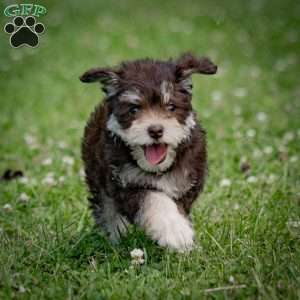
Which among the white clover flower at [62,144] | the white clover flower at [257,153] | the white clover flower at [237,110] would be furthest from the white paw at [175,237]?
the white clover flower at [237,110]

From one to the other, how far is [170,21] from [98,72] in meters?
10.9

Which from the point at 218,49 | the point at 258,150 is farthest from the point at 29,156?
the point at 218,49

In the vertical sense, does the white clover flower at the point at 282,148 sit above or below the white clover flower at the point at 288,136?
below

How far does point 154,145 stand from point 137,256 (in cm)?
72

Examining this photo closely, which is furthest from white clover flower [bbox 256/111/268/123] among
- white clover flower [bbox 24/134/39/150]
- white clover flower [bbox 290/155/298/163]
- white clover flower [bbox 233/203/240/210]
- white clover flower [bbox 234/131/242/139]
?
white clover flower [bbox 233/203/240/210]

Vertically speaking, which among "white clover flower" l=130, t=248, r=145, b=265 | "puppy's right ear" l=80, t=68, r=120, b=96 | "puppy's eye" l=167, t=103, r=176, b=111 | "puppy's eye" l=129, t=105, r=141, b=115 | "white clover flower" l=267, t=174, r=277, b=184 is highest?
"puppy's right ear" l=80, t=68, r=120, b=96

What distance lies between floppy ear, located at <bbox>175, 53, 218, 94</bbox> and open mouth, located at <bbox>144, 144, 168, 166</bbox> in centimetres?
46

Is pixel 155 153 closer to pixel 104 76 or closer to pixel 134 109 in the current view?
pixel 134 109

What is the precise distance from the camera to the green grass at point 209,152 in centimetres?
426

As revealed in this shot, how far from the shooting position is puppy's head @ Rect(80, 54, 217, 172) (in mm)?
4629

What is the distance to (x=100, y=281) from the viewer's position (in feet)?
14.1

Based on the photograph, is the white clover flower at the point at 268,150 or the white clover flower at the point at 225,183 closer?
the white clover flower at the point at 225,183

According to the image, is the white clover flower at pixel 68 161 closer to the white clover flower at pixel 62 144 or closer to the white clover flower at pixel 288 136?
the white clover flower at pixel 62 144

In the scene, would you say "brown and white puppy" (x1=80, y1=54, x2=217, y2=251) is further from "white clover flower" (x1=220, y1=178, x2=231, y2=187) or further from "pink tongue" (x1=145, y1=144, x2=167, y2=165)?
"white clover flower" (x1=220, y1=178, x2=231, y2=187)
